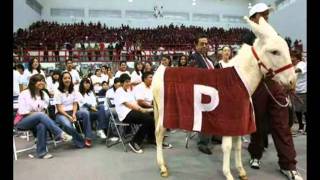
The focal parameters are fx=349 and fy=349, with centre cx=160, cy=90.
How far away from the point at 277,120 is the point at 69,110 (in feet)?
11.2

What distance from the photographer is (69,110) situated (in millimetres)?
5855

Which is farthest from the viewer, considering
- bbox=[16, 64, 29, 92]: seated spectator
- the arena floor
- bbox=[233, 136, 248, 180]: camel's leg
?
bbox=[16, 64, 29, 92]: seated spectator

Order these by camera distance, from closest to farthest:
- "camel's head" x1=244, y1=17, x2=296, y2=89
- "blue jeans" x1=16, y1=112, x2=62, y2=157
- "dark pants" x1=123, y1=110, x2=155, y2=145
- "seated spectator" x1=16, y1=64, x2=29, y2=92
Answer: "camel's head" x1=244, y1=17, x2=296, y2=89 < "blue jeans" x1=16, y1=112, x2=62, y2=157 < "dark pants" x1=123, y1=110, x2=155, y2=145 < "seated spectator" x1=16, y1=64, x2=29, y2=92

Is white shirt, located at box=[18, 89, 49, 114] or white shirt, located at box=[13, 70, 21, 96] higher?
white shirt, located at box=[13, 70, 21, 96]

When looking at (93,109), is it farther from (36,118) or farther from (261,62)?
(261,62)

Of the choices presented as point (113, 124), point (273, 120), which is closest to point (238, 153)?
point (273, 120)

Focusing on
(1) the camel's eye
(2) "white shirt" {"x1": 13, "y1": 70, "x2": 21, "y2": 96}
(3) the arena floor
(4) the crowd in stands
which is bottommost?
(3) the arena floor

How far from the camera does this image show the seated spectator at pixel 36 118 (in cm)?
506

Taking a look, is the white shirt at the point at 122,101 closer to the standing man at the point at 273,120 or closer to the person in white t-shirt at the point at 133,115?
the person in white t-shirt at the point at 133,115

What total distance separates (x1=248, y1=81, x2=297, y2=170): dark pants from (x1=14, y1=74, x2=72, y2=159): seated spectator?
289 cm

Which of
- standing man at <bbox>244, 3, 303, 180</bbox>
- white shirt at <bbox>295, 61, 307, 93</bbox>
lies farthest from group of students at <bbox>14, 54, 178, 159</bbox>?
white shirt at <bbox>295, 61, 307, 93</bbox>

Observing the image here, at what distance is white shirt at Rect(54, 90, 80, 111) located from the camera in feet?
18.7

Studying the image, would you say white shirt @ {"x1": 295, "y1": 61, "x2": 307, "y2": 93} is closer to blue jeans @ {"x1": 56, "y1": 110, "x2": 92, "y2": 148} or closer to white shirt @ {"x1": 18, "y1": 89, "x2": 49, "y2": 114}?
blue jeans @ {"x1": 56, "y1": 110, "x2": 92, "y2": 148}

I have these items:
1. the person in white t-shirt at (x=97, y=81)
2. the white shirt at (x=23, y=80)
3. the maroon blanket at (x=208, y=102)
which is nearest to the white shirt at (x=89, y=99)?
the person in white t-shirt at (x=97, y=81)
